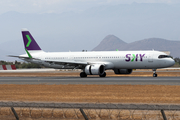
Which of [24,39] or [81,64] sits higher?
[24,39]

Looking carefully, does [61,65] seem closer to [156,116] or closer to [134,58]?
[134,58]

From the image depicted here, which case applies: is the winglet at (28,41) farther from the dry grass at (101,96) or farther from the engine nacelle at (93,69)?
the dry grass at (101,96)

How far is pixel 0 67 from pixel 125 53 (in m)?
58.2

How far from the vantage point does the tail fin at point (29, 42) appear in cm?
5416

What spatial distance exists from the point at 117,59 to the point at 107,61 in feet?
5.85

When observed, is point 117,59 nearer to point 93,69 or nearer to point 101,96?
point 93,69

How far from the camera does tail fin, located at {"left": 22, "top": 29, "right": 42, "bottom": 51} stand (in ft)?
178

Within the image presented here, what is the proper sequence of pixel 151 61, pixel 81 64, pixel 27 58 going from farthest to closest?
1. pixel 27 58
2. pixel 81 64
3. pixel 151 61

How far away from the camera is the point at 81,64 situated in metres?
46.7

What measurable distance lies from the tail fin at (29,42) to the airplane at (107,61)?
124 centimetres

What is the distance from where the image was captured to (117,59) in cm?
4544

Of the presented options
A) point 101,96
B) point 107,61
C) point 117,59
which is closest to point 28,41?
point 107,61

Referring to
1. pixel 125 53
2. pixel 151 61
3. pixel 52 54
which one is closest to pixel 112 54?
pixel 125 53

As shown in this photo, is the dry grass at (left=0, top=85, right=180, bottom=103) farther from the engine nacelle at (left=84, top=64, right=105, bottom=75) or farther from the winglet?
the winglet
